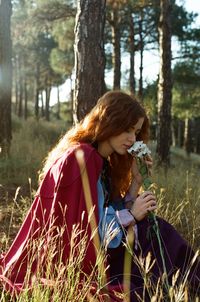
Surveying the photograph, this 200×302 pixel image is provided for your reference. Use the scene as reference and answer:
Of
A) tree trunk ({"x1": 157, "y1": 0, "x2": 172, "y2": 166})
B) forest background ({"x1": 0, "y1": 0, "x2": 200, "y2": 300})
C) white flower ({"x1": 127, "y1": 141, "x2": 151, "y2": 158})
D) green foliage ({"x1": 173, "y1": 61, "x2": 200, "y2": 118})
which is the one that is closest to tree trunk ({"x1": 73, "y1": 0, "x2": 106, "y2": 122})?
forest background ({"x1": 0, "y1": 0, "x2": 200, "y2": 300})

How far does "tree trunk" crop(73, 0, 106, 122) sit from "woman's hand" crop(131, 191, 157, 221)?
2072 millimetres

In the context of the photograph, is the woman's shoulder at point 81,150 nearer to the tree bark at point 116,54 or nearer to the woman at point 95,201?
the woman at point 95,201

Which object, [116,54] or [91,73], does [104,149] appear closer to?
[91,73]

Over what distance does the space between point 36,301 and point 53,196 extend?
0.82 meters

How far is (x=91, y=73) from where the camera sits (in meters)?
4.58

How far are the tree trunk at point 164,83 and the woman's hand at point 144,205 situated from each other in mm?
6562

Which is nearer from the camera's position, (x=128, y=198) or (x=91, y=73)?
(x=128, y=198)

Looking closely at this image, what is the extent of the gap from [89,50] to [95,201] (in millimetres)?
2305

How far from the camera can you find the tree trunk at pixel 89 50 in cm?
453

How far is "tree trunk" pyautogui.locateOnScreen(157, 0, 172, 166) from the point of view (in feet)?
29.9

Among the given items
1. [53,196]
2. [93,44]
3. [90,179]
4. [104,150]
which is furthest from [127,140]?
[93,44]

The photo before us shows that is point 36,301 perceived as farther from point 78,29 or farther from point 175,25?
point 175,25

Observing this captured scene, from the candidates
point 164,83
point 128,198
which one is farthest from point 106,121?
point 164,83

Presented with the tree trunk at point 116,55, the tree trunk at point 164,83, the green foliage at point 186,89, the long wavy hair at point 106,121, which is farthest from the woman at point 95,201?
the green foliage at point 186,89
